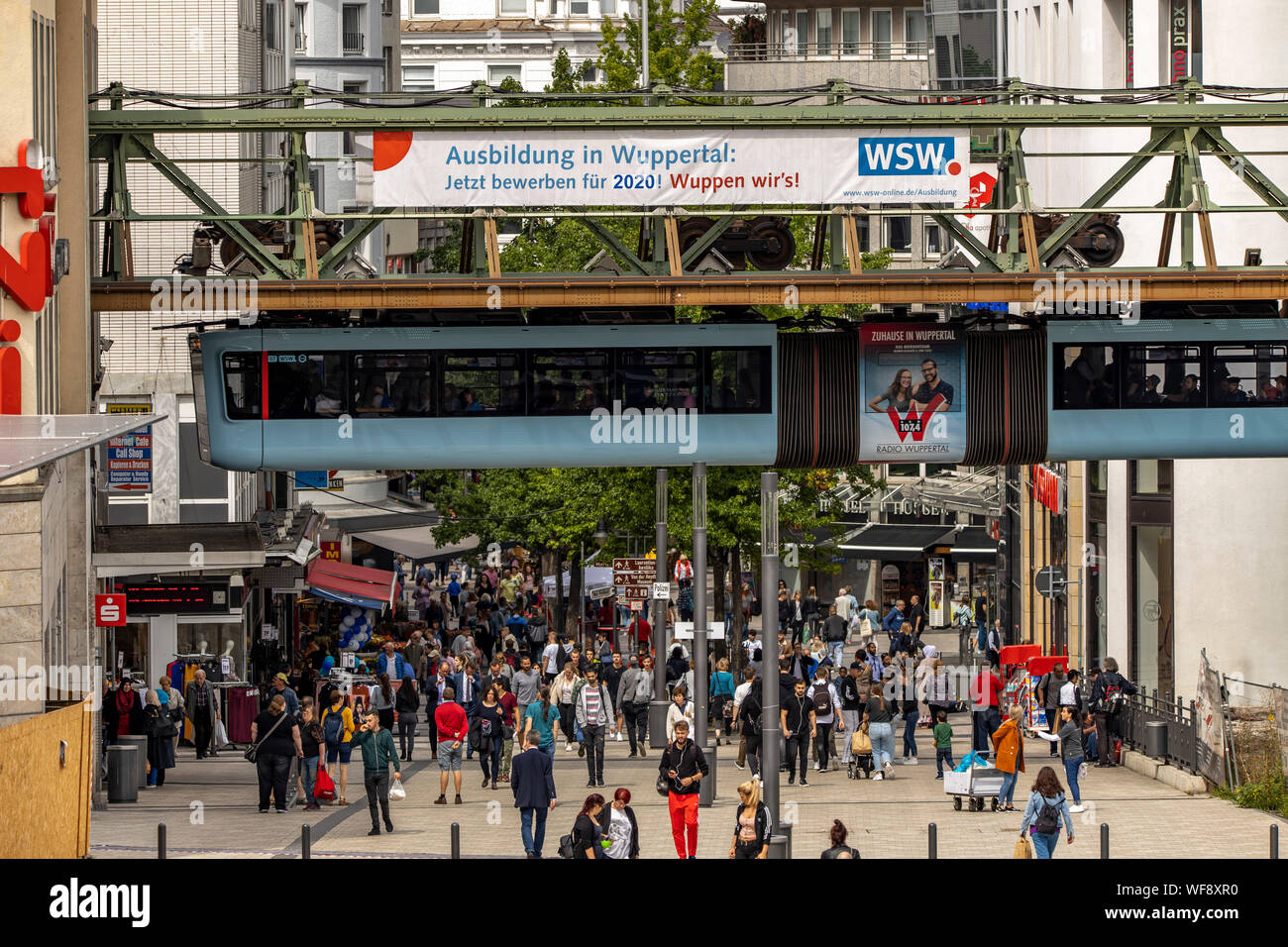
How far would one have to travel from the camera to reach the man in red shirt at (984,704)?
2656 centimetres

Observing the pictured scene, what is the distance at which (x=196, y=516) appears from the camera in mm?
41812

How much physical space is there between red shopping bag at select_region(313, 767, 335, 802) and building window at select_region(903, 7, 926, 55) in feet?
192

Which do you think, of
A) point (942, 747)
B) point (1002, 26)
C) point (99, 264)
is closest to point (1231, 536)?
point (942, 747)

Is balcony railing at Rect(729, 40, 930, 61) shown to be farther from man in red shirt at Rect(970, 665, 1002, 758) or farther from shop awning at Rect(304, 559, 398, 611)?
man in red shirt at Rect(970, 665, 1002, 758)

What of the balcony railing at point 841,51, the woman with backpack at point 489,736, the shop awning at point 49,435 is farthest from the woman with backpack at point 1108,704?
the balcony railing at point 841,51

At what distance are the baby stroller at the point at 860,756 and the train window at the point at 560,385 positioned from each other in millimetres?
6282

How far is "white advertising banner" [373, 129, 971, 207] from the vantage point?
982 inches

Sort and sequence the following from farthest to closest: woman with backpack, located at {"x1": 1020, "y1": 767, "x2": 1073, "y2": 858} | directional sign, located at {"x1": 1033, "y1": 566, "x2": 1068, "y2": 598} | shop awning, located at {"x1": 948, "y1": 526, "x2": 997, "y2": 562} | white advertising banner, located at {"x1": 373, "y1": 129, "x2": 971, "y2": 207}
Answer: shop awning, located at {"x1": 948, "y1": 526, "x2": 997, "y2": 562}
directional sign, located at {"x1": 1033, "y1": 566, "x2": 1068, "y2": 598}
white advertising banner, located at {"x1": 373, "y1": 129, "x2": 971, "y2": 207}
woman with backpack, located at {"x1": 1020, "y1": 767, "x2": 1073, "y2": 858}

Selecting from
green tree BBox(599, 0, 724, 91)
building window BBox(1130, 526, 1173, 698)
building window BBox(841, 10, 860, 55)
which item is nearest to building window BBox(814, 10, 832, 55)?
building window BBox(841, 10, 860, 55)

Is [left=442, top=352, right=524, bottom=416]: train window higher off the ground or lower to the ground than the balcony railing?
lower

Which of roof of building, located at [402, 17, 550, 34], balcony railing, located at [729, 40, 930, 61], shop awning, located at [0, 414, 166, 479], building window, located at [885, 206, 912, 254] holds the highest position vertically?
roof of building, located at [402, 17, 550, 34]

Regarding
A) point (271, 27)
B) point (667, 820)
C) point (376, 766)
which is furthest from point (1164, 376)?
point (271, 27)

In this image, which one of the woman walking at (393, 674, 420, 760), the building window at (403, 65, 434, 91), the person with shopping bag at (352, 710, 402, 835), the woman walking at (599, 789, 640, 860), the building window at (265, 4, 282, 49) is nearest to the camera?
the woman walking at (599, 789, 640, 860)

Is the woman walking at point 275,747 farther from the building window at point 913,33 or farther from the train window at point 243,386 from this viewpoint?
the building window at point 913,33
